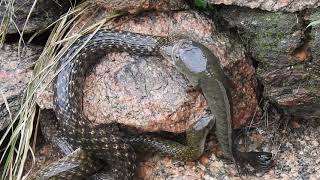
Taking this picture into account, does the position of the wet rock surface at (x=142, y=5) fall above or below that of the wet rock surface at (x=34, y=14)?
above

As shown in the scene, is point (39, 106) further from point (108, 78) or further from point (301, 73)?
point (301, 73)

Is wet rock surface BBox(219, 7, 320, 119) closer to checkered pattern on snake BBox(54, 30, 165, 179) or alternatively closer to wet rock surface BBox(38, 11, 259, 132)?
wet rock surface BBox(38, 11, 259, 132)

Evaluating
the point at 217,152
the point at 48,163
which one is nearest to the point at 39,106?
the point at 48,163

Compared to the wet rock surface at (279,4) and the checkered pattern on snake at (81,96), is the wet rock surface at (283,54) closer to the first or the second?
the wet rock surface at (279,4)

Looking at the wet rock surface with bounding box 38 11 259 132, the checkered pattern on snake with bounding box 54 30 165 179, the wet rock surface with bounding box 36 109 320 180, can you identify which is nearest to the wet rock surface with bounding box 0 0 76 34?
the checkered pattern on snake with bounding box 54 30 165 179

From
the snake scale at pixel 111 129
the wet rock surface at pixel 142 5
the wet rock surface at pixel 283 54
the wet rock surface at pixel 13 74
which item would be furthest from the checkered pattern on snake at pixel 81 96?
the wet rock surface at pixel 283 54

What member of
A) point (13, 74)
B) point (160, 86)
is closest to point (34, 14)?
point (13, 74)

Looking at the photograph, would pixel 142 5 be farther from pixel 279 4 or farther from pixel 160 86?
pixel 279 4
